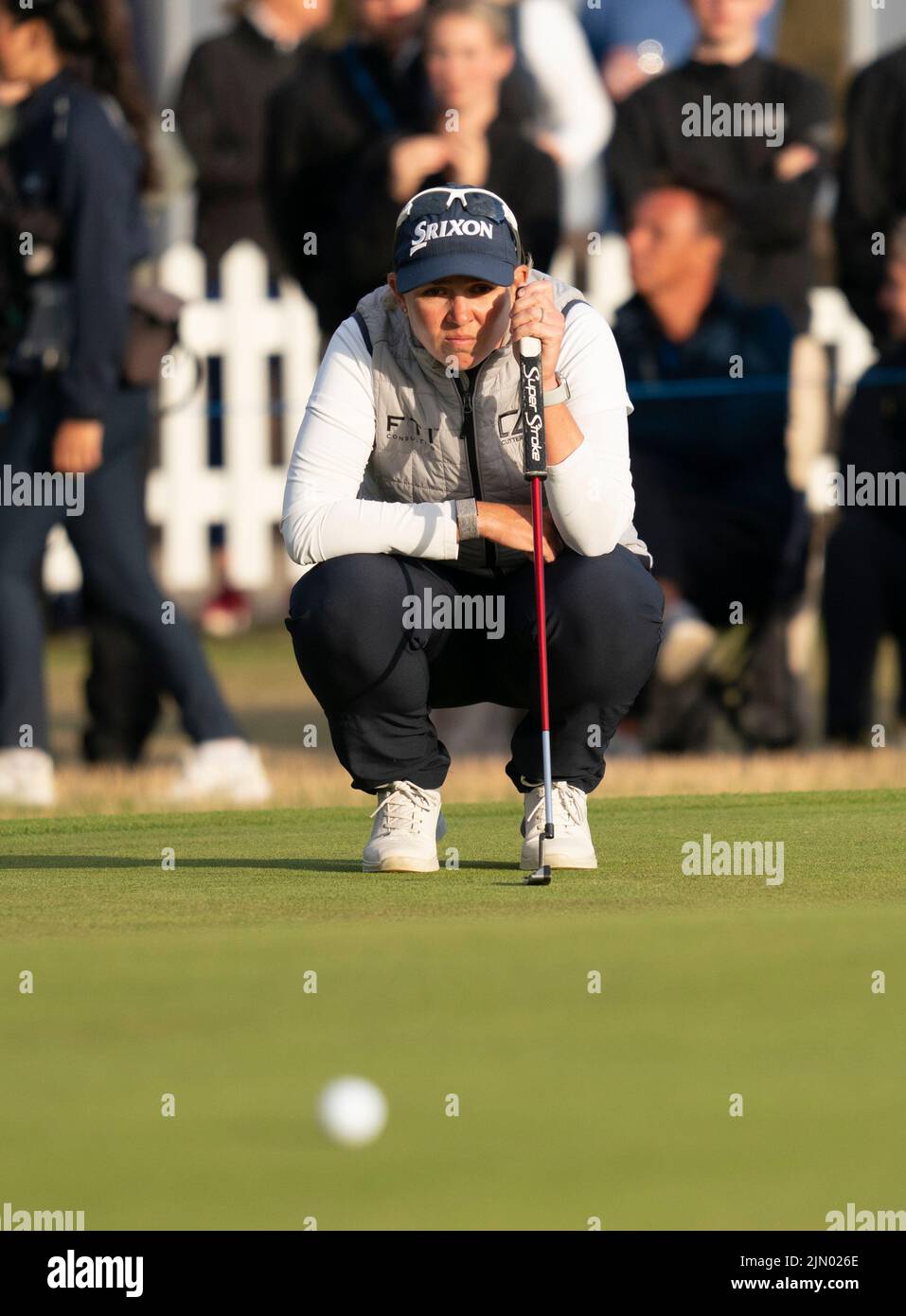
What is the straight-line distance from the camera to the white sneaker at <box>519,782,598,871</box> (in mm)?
5145

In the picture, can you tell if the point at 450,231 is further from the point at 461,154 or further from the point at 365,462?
the point at 461,154

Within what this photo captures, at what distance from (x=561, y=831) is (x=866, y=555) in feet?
14.1

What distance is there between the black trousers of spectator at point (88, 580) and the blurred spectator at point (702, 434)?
6.18 ft

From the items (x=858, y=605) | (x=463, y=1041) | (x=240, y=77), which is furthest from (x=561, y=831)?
(x=240, y=77)

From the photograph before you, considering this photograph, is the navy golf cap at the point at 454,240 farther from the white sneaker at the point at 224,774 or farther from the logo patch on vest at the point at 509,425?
the white sneaker at the point at 224,774

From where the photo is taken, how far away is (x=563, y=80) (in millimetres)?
10883

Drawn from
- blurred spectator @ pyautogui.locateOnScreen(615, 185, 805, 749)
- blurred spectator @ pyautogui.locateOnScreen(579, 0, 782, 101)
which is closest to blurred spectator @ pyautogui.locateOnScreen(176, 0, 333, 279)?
blurred spectator @ pyautogui.locateOnScreen(579, 0, 782, 101)

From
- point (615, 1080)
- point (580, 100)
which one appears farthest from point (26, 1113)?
point (580, 100)

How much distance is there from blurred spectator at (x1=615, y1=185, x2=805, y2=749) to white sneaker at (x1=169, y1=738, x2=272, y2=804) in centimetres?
182

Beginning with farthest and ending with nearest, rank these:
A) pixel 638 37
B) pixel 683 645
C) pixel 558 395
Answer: pixel 638 37, pixel 683 645, pixel 558 395

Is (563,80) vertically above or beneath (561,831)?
above

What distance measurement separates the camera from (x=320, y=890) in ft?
16.1

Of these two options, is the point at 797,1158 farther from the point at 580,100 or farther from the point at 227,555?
the point at 227,555

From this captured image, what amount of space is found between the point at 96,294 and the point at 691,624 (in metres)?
2.40
